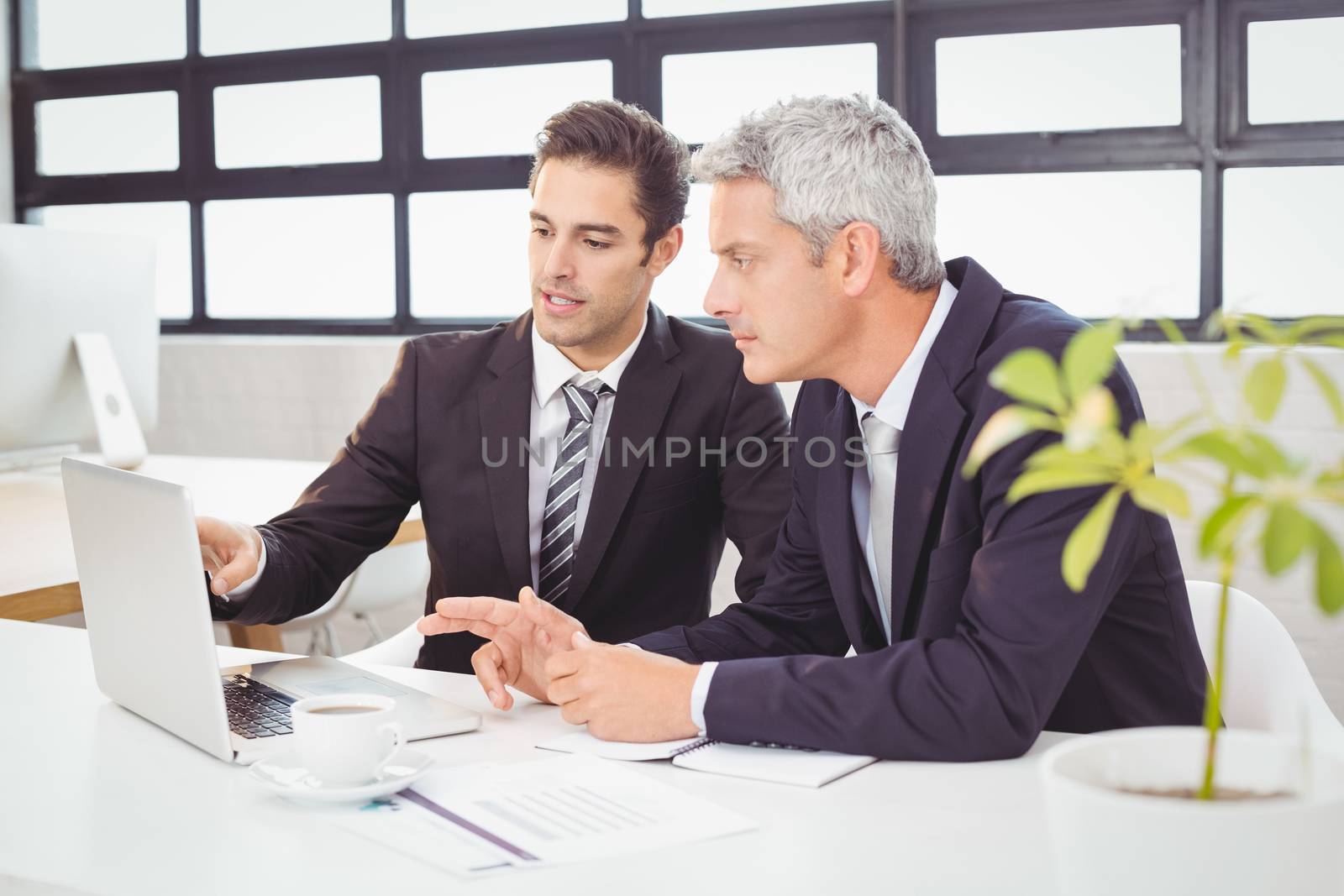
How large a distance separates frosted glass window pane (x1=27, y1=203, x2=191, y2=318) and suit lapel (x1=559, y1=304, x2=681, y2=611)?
323 centimetres

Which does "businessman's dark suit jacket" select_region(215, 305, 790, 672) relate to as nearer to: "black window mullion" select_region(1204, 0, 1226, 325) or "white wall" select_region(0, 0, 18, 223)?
"black window mullion" select_region(1204, 0, 1226, 325)

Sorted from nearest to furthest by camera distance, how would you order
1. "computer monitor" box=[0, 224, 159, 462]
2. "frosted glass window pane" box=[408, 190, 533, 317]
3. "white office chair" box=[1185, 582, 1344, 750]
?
"white office chair" box=[1185, 582, 1344, 750], "computer monitor" box=[0, 224, 159, 462], "frosted glass window pane" box=[408, 190, 533, 317]

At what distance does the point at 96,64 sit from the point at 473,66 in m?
1.55

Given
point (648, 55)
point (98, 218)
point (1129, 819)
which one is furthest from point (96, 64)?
point (1129, 819)

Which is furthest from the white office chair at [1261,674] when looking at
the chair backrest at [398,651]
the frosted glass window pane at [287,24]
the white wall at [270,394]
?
the frosted glass window pane at [287,24]

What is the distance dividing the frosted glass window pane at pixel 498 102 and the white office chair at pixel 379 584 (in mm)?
1528

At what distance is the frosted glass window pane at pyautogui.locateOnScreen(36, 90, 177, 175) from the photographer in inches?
187

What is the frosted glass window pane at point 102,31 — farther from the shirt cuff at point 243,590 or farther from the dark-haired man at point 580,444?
the shirt cuff at point 243,590

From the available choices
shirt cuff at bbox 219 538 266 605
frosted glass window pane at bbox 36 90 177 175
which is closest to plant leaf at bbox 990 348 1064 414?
shirt cuff at bbox 219 538 266 605

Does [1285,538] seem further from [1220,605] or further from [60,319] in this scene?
[60,319]

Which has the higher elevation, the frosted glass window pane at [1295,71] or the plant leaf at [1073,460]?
the frosted glass window pane at [1295,71]

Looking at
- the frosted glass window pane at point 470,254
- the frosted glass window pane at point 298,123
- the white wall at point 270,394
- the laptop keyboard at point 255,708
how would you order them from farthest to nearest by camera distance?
the frosted glass window pane at point 298,123 → the frosted glass window pane at point 470,254 → the white wall at point 270,394 → the laptop keyboard at point 255,708

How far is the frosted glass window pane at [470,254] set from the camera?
431 cm

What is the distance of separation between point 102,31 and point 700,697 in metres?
4.44
